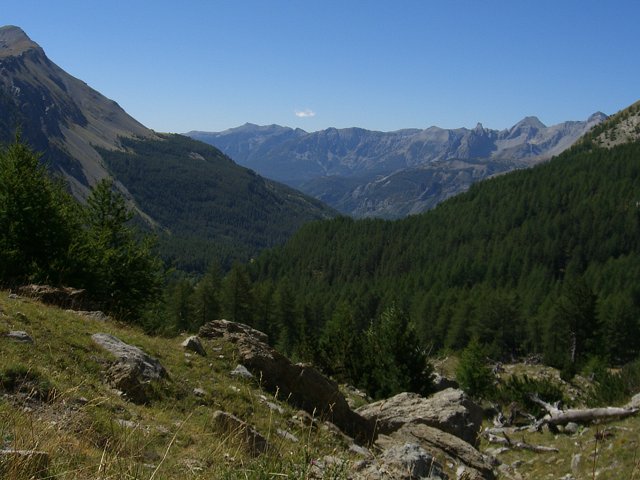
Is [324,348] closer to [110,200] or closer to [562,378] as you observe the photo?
[110,200]

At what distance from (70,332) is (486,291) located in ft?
296

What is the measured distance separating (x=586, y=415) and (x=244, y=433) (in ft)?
61.5

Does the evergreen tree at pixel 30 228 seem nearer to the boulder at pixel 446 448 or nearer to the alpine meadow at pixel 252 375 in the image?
the alpine meadow at pixel 252 375

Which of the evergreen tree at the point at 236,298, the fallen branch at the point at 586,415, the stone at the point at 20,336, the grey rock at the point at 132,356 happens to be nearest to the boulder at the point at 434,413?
the fallen branch at the point at 586,415

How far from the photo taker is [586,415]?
2081cm

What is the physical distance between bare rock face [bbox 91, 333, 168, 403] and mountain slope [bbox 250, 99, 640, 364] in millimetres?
59549

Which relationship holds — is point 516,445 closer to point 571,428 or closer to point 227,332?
point 571,428

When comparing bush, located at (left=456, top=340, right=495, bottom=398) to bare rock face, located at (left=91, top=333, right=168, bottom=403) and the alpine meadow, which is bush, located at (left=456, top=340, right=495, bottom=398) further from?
bare rock face, located at (left=91, top=333, right=168, bottom=403)

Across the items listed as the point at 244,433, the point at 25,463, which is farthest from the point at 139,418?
the point at 25,463

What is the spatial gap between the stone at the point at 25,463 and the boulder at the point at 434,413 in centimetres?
1214

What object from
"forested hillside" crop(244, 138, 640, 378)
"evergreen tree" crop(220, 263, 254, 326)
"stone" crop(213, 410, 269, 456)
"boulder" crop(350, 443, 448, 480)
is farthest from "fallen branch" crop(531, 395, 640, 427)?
"evergreen tree" crop(220, 263, 254, 326)

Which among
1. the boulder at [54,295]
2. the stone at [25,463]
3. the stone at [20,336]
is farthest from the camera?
the boulder at [54,295]

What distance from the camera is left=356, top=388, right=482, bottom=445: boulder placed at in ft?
51.0

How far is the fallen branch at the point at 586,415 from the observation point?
19.1 m
